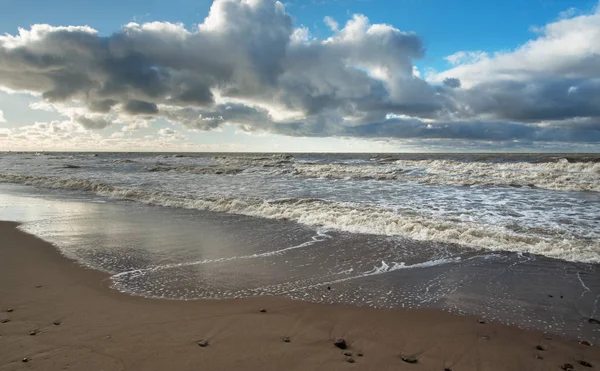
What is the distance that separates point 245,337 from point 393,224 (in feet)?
22.6

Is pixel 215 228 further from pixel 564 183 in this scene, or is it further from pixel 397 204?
pixel 564 183

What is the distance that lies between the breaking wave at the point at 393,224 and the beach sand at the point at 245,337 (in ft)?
14.3

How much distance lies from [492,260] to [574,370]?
12.8 ft

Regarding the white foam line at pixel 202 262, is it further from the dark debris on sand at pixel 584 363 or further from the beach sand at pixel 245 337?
the dark debris on sand at pixel 584 363

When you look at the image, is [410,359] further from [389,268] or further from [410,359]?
[389,268]

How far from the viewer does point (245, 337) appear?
4109 mm

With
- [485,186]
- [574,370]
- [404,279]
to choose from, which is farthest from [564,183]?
[574,370]

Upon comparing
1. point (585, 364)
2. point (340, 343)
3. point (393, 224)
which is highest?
point (393, 224)

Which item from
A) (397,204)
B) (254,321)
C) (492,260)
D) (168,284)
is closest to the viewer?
(254,321)

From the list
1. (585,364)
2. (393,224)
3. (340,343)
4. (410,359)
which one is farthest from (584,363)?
(393,224)

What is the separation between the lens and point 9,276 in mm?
6258

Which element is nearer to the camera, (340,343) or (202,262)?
(340,343)

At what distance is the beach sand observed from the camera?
357 cm

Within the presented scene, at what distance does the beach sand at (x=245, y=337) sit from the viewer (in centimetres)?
357
